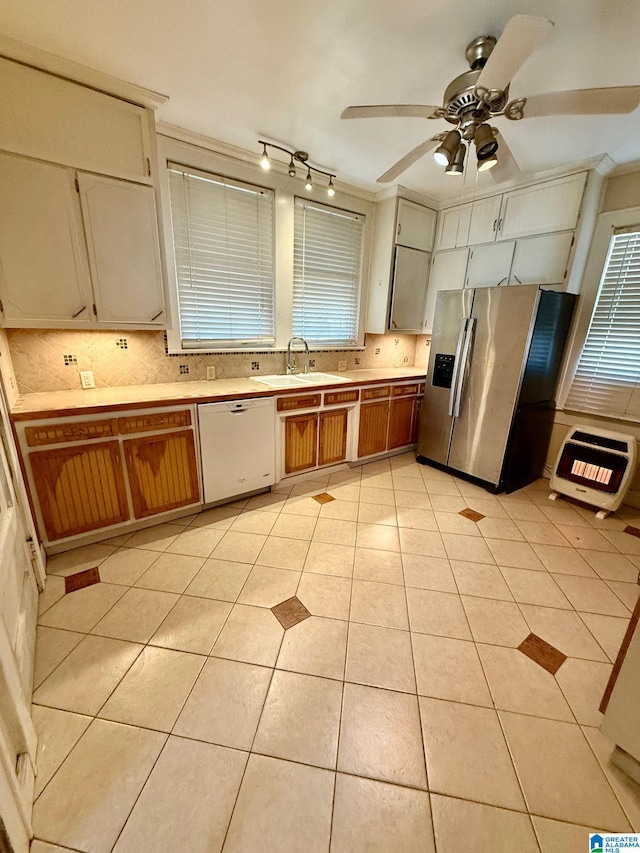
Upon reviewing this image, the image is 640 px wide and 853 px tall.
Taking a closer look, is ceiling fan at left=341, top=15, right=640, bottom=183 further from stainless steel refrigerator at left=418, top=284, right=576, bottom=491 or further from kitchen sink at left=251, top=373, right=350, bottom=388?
kitchen sink at left=251, top=373, right=350, bottom=388

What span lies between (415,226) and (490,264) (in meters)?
0.89

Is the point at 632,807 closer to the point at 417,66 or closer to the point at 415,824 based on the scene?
the point at 415,824

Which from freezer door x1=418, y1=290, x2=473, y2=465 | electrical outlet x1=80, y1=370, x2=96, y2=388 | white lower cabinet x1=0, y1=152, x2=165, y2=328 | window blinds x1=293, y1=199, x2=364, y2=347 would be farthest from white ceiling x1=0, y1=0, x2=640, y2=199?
electrical outlet x1=80, y1=370, x2=96, y2=388

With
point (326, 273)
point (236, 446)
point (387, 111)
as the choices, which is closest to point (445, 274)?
point (326, 273)

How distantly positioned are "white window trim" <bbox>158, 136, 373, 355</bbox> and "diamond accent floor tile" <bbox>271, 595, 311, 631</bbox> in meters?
1.94

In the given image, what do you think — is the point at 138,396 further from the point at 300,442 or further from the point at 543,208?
the point at 543,208

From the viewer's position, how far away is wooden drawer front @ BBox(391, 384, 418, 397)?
3412mm

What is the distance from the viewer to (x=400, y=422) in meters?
3.58

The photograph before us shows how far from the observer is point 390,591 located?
6.00ft

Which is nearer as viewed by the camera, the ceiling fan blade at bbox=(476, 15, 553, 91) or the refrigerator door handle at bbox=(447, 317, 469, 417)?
the ceiling fan blade at bbox=(476, 15, 553, 91)

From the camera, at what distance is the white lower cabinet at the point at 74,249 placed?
1752mm

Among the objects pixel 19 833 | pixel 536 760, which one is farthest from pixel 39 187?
pixel 536 760

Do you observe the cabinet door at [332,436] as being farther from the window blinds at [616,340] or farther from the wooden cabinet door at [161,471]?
the window blinds at [616,340]

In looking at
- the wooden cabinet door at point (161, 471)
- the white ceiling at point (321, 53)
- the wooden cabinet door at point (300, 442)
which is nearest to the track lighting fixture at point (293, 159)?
the white ceiling at point (321, 53)
